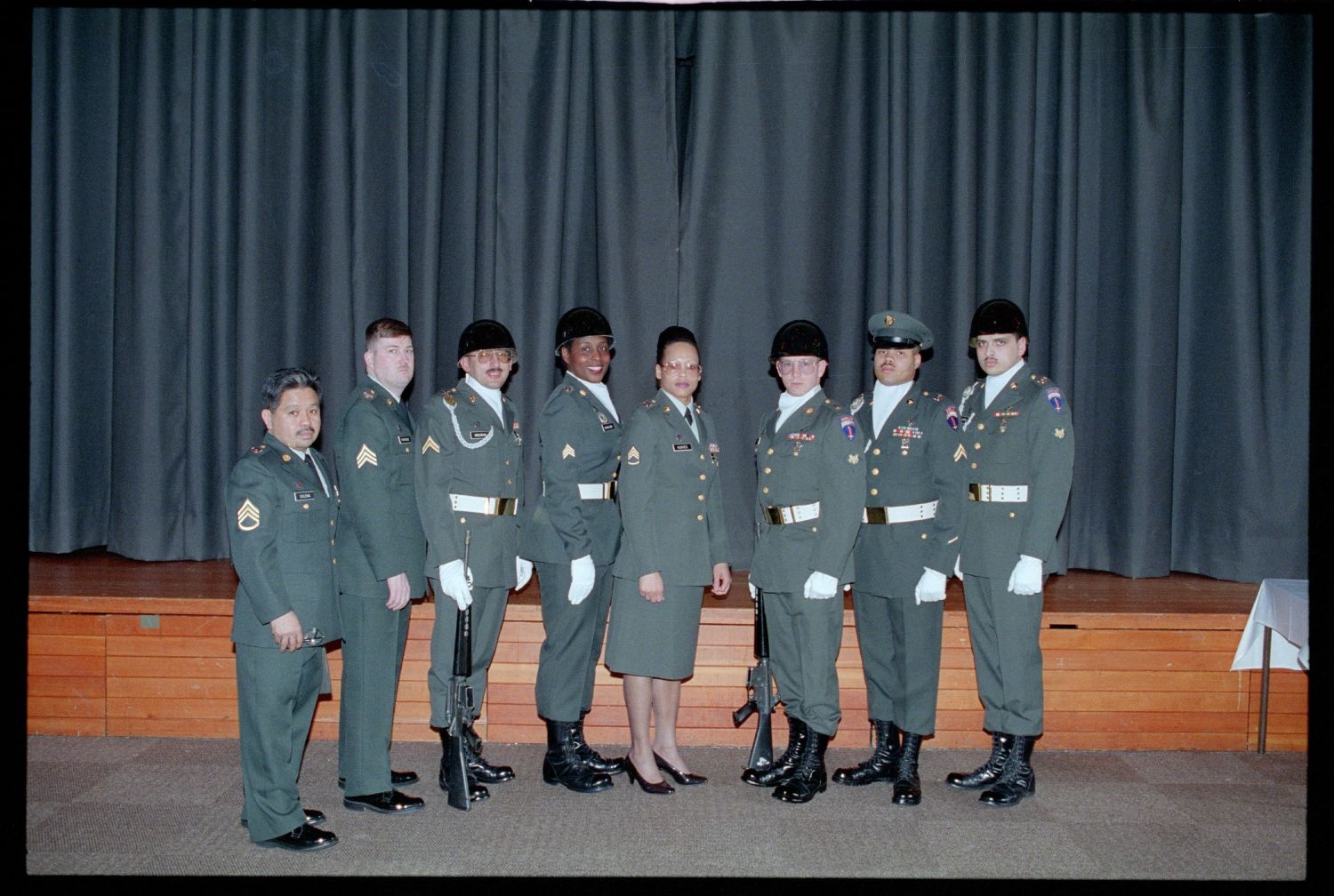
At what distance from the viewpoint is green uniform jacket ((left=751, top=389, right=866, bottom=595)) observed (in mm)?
3162

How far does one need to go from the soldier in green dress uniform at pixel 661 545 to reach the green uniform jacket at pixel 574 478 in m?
0.10

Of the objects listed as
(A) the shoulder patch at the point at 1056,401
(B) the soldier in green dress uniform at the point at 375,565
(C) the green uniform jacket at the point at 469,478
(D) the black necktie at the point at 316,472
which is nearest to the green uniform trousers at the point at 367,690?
(B) the soldier in green dress uniform at the point at 375,565

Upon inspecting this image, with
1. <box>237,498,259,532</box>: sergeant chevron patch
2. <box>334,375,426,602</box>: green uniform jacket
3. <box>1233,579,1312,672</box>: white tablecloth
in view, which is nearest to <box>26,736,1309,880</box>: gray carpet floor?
<box>1233,579,1312,672</box>: white tablecloth

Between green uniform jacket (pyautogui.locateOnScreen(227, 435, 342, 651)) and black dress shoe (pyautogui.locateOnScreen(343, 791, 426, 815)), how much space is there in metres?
0.58

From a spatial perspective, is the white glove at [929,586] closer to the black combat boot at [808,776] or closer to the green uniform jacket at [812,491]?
the green uniform jacket at [812,491]

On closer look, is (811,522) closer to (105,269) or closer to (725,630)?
(725,630)

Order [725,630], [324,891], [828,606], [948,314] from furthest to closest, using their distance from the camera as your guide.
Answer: [948,314] < [725,630] < [828,606] < [324,891]

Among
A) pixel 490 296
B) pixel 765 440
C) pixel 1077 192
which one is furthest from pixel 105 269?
pixel 1077 192

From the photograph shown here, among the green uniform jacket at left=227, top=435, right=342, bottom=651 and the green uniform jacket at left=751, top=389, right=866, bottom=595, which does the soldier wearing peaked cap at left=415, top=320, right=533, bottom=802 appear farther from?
the green uniform jacket at left=751, top=389, right=866, bottom=595

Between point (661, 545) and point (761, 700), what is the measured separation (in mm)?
648

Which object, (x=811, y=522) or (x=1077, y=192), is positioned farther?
(x=1077, y=192)

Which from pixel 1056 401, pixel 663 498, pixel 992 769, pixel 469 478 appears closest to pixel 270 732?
pixel 469 478

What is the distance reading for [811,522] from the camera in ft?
10.6

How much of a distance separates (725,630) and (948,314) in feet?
6.28
